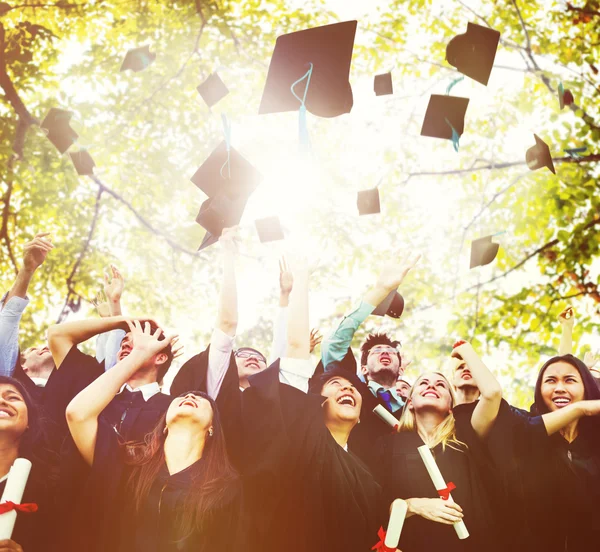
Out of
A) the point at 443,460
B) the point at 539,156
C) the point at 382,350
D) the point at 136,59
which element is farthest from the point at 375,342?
the point at 136,59

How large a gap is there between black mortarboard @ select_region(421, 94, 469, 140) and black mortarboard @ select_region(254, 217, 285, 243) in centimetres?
109

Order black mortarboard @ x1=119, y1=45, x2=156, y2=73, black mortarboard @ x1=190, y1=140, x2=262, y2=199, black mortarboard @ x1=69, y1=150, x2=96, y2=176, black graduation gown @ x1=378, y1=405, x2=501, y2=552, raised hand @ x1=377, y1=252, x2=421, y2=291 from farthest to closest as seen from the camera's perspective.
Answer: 1. black mortarboard @ x1=119, y1=45, x2=156, y2=73
2. black mortarboard @ x1=69, y1=150, x2=96, y2=176
3. black mortarboard @ x1=190, y1=140, x2=262, y2=199
4. raised hand @ x1=377, y1=252, x2=421, y2=291
5. black graduation gown @ x1=378, y1=405, x2=501, y2=552

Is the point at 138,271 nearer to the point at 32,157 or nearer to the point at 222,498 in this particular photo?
the point at 32,157

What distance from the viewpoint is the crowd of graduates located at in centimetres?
212

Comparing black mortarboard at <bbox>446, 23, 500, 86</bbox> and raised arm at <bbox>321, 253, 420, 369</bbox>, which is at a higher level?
black mortarboard at <bbox>446, 23, 500, 86</bbox>

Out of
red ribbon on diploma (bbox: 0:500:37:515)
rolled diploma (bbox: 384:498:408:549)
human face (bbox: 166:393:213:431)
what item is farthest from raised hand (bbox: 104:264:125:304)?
rolled diploma (bbox: 384:498:408:549)

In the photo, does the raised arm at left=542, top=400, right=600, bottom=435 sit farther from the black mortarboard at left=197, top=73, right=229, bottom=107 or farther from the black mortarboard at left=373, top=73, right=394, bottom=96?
the black mortarboard at left=197, top=73, right=229, bottom=107

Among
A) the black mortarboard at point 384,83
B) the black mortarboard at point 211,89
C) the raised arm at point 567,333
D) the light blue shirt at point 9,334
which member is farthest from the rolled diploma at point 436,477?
the black mortarboard at point 211,89

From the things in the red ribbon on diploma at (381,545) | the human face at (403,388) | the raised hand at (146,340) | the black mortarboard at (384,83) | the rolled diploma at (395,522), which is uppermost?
the black mortarboard at (384,83)

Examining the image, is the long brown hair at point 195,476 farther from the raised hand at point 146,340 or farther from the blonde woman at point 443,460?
the blonde woman at point 443,460

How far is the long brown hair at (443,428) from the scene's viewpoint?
2.41 m

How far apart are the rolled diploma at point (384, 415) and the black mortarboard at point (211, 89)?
2.26m

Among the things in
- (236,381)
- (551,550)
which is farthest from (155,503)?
(551,550)

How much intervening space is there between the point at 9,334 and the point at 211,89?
204cm
